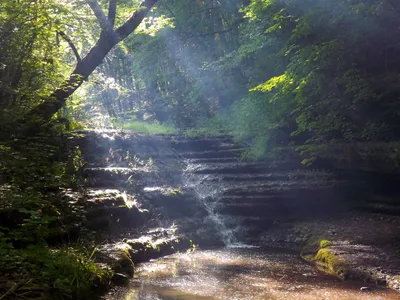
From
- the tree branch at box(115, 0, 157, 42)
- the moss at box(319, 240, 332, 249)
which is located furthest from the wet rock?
the tree branch at box(115, 0, 157, 42)

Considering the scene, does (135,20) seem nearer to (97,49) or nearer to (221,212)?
(97,49)

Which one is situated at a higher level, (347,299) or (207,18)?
(207,18)

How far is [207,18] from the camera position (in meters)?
24.1

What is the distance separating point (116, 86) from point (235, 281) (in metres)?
9.75

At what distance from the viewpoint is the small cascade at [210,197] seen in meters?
11.1

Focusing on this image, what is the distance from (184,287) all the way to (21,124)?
190 inches

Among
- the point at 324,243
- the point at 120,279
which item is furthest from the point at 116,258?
the point at 324,243

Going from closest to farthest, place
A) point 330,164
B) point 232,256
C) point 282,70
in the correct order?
point 232,256 < point 330,164 < point 282,70

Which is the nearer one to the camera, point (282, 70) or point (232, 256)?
point (232, 256)

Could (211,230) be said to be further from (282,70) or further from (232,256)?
(282,70)

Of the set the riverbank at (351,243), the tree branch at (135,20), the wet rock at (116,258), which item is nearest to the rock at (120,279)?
the wet rock at (116,258)

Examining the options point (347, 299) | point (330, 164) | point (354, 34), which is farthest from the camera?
point (330, 164)

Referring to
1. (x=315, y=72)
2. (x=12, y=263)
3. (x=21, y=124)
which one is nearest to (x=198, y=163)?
(x=315, y=72)

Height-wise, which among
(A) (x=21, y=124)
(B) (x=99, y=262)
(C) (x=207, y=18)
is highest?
(C) (x=207, y=18)
